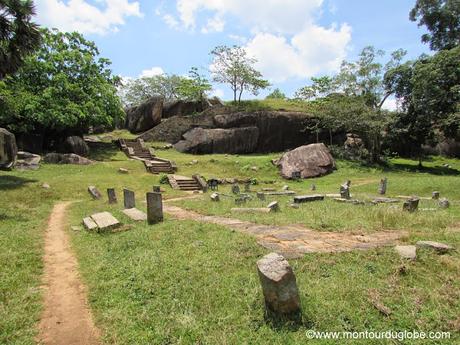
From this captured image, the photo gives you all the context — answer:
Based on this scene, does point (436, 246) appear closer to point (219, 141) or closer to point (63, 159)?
point (63, 159)

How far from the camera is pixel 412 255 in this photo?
5.41 metres

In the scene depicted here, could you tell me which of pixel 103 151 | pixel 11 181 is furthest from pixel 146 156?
pixel 11 181

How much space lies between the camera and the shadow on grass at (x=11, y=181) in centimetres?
1591

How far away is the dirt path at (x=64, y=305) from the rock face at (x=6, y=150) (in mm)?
14064

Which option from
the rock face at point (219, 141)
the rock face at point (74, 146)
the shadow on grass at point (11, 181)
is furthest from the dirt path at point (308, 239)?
the rock face at point (219, 141)

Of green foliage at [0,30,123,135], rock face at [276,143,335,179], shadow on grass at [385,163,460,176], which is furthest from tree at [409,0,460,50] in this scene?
green foliage at [0,30,123,135]

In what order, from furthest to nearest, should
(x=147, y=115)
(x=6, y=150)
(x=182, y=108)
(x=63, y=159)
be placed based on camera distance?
(x=182, y=108) < (x=147, y=115) < (x=63, y=159) < (x=6, y=150)

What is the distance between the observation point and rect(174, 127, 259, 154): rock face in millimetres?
33156

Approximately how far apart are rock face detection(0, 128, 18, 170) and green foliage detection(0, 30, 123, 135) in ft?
8.46

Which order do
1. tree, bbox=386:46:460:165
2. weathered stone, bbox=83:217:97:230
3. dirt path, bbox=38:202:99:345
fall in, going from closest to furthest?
dirt path, bbox=38:202:99:345 < weathered stone, bbox=83:217:97:230 < tree, bbox=386:46:460:165

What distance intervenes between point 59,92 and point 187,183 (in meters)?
13.6

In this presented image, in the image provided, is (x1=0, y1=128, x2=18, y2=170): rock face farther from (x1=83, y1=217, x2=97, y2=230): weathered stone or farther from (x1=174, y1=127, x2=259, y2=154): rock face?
(x1=174, y1=127, x2=259, y2=154): rock face

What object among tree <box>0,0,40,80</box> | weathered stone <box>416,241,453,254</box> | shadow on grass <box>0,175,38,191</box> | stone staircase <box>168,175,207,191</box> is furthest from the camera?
stone staircase <box>168,175,207,191</box>

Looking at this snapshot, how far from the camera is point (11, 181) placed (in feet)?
56.3
